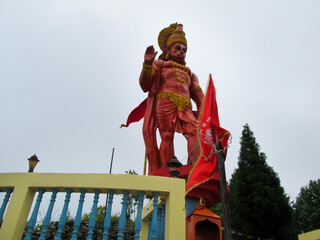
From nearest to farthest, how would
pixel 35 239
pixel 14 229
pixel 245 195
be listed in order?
pixel 14 229, pixel 35 239, pixel 245 195

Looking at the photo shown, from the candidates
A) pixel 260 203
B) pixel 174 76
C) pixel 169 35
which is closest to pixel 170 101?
pixel 174 76

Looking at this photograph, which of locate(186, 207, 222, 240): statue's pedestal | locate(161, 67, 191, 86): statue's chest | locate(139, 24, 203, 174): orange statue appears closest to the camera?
locate(186, 207, 222, 240): statue's pedestal

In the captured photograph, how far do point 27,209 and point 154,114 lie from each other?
4718 millimetres

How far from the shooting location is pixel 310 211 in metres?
13.8

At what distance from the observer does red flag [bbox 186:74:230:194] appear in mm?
3832

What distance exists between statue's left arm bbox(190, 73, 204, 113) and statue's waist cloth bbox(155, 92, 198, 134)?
0.69 metres

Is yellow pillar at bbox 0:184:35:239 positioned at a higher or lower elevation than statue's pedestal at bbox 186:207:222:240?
lower

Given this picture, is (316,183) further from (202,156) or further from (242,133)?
(202,156)

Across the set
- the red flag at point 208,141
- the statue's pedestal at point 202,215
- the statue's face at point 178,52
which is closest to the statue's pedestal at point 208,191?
the statue's pedestal at point 202,215

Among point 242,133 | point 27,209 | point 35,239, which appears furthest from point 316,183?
point 27,209

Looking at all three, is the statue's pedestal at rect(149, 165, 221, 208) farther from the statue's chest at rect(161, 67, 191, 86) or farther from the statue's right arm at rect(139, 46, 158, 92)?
the statue's chest at rect(161, 67, 191, 86)

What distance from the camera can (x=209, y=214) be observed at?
437 cm

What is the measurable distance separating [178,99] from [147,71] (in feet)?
3.90

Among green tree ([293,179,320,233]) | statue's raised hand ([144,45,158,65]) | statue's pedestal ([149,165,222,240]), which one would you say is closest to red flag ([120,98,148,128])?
statue's raised hand ([144,45,158,65])
